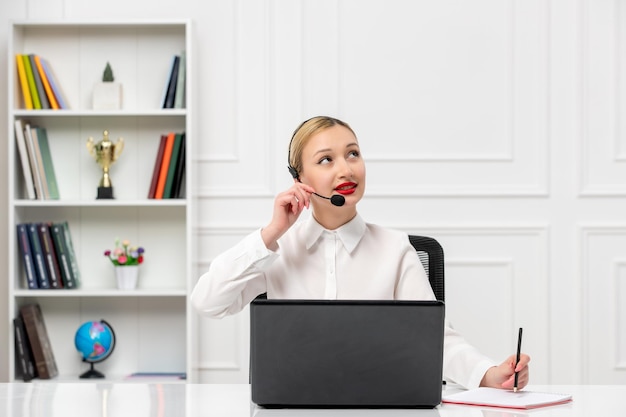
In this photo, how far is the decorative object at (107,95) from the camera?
3412mm

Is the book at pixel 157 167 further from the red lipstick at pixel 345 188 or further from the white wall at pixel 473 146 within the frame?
the red lipstick at pixel 345 188

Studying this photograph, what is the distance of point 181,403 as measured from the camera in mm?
1395

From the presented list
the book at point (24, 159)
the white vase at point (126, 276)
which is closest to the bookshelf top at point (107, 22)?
the book at point (24, 159)

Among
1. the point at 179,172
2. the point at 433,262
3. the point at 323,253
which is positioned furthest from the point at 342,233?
the point at 179,172

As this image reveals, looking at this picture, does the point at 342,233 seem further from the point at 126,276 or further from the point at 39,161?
the point at 39,161

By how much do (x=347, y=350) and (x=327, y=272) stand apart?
60cm

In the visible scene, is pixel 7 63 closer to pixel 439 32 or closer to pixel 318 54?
pixel 318 54

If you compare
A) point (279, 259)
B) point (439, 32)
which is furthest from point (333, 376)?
point (439, 32)

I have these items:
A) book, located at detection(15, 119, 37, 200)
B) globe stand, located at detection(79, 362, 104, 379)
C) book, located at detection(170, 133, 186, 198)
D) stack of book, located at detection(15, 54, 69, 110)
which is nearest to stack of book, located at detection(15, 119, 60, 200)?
book, located at detection(15, 119, 37, 200)

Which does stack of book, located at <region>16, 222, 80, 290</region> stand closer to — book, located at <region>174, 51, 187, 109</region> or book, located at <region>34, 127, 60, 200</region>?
book, located at <region>34, 127, 60, 200</region>

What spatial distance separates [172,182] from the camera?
134 inches

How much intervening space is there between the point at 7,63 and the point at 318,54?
4.32ft

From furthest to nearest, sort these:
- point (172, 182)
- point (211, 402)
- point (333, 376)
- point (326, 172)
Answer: point (172, 182) < point (326, 172) < point (211, 402) < point (333, 376)

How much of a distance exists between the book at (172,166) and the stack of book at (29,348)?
0.73 metres
